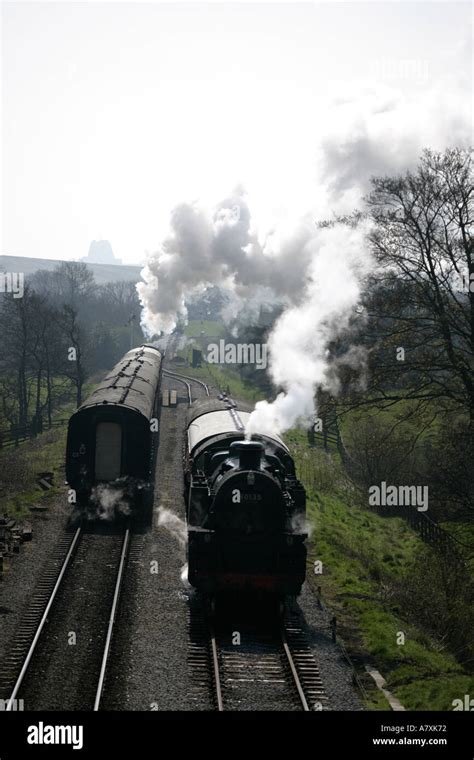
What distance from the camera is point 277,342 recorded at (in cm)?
1986

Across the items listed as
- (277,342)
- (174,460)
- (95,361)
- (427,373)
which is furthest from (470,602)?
(95,361)

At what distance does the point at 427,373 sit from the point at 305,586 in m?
6.28

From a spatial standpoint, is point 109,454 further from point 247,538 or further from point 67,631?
point 247,538

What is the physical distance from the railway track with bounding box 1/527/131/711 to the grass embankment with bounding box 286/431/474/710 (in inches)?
183

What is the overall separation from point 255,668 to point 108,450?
36.7 ft

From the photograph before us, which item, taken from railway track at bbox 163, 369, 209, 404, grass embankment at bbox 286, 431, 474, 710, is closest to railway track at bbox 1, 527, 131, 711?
grass embankment at bbox 286, 431, 474, 710

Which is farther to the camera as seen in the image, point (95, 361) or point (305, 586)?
point (95, 361)

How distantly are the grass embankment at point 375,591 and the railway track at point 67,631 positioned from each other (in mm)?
4648

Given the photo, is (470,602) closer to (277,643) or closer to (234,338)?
(277,643)

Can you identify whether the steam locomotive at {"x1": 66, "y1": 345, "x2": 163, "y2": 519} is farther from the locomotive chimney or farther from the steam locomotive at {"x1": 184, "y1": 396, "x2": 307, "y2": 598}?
the locomotive chimney

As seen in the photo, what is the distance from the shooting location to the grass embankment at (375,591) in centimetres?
1230

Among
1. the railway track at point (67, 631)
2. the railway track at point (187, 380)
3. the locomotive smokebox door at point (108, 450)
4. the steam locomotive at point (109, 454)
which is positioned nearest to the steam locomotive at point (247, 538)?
the railway track at point (67, 631)
